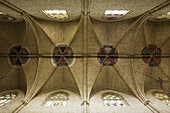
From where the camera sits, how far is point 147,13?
707cm

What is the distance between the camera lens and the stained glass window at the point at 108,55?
33.1 feet

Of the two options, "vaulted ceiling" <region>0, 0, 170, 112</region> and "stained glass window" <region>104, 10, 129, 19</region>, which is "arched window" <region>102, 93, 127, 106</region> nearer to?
"vaulted ceiling" <region>0, 0, 170, 112</region>

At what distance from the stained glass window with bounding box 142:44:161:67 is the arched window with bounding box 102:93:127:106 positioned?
463 centimetres

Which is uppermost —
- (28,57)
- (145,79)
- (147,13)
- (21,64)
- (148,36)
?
(147,13)

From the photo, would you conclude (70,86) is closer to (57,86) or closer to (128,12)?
(57,86)

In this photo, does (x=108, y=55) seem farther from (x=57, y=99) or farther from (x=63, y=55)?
(x=57, y=99)

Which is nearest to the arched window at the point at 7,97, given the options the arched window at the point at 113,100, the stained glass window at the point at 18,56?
the stained glass window at the point at 18,56

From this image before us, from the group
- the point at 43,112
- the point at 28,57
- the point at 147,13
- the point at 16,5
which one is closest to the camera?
the point at 16,5

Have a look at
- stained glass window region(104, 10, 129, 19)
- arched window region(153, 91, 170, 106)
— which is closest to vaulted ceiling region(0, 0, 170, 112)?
arched window region(153, 91, 170, 106)

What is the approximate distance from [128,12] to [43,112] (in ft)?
29.9

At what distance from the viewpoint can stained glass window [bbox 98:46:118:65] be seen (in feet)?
33.1

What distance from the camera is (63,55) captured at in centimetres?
1017

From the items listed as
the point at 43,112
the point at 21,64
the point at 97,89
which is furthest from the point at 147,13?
the point at 21,64

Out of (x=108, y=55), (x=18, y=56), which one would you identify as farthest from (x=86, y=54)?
(x=18, y=56)
